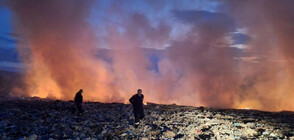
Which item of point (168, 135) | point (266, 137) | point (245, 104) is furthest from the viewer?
point (245, 104)

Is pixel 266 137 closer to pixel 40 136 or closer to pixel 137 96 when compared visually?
pixel 137 96

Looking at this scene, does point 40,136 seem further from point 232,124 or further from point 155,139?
point 232,124

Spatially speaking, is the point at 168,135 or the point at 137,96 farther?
the point at 137,96

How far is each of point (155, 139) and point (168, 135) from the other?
26.4 inches

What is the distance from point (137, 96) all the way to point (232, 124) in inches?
177

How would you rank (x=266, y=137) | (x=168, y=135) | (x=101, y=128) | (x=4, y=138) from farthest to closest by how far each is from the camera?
(x=101, y=128)
(x=168, y=135)
(x=266, y=137)
(x=4, y=138)

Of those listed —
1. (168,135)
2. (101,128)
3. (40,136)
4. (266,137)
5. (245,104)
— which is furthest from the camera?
(245,104)

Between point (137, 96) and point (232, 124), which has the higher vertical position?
point (137, 96)

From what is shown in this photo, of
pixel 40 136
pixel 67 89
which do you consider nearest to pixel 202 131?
pixel 40 136

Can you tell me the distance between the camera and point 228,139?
24.2 feet

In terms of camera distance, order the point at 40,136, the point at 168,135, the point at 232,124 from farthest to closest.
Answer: the point at 232,124, the point at 168,135, the point at 40,136

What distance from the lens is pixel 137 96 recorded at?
366 inches

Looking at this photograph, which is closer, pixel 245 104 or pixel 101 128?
pixel 101 128

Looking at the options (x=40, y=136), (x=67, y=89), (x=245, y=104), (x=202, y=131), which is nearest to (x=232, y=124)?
(x=202, y=131)
